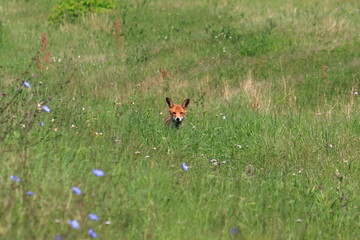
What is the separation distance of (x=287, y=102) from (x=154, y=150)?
4.37m

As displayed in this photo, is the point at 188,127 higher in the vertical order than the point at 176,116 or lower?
lower

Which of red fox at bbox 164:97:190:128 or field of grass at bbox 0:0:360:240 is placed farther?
red fox at bbox 164:97:190:128

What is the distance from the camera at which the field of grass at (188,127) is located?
431cm

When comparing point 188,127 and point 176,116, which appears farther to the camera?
point 188,127

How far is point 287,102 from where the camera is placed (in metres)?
10.8

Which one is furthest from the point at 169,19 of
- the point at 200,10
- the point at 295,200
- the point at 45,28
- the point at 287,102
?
the point at 295,200

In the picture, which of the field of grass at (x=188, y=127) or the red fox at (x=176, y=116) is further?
the red fox at (x=176, y=116)

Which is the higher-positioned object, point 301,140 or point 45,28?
point 301,140

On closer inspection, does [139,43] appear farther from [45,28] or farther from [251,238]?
[251,238]

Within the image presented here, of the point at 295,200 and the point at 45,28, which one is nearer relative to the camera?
the point at 295,200

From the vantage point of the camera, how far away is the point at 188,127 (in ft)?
28.3

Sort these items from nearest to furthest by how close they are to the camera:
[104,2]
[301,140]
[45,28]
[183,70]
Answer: [301,140], [183,70], [45,28], [104,2]

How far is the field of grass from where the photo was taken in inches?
170

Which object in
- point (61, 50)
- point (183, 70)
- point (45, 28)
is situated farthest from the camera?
point (45, 28)
